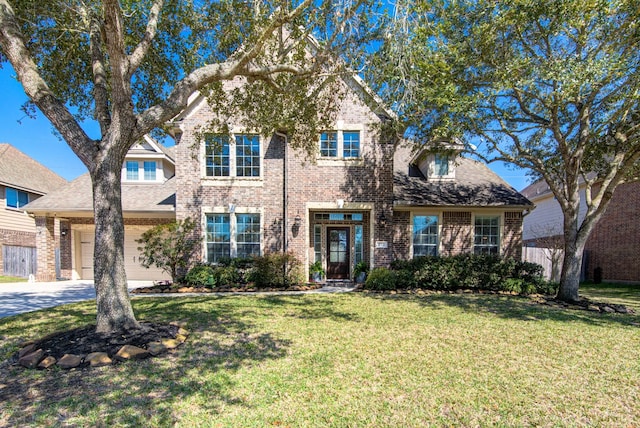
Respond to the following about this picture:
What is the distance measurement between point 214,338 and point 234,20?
650 centimetres

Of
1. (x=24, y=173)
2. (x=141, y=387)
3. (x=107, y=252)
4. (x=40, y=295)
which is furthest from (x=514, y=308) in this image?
(x=24, y=173)

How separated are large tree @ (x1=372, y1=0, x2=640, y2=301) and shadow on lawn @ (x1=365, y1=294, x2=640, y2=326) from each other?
131cm

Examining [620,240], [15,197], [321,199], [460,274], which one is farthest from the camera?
→ [15,197]

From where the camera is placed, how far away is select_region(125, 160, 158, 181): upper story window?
1420 centimetres

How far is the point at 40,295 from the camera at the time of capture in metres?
10.2

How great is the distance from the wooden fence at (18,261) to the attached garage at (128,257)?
13.7 feet

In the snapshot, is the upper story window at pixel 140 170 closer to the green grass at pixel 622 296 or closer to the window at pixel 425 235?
the window at pixel 425 235

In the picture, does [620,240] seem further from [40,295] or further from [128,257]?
[40,295]

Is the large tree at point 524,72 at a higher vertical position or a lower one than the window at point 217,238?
higher

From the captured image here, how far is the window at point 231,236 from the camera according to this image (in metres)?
11.8

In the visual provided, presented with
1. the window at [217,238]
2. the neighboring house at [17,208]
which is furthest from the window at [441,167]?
the neighboring house at [17,208]

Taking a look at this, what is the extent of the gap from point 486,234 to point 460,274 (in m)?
2.71

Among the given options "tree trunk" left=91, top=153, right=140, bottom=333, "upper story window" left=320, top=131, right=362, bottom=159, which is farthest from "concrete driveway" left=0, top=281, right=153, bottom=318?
"upper story window" left=320, top=131, right=362, bottom=159

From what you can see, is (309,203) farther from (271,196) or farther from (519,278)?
(519,278)
